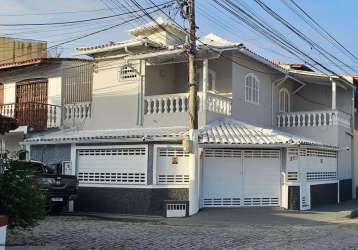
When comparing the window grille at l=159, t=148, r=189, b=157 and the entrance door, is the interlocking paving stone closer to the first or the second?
the window grille at l=159, t=148, r=189, b=157

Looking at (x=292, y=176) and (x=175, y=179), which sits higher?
(x=292, y=176)

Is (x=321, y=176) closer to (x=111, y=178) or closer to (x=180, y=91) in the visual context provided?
(x=180, y=91)

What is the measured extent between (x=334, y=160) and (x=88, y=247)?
51.8ft

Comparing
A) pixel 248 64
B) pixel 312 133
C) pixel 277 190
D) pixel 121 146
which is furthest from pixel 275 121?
pixel 121 146

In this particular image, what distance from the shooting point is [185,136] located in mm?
18844

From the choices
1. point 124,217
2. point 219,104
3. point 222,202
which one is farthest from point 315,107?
point 124,217

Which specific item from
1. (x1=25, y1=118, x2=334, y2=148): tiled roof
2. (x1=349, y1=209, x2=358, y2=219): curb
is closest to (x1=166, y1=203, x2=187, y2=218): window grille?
(x1=25, y1=118, x2=334, y2=148): tiled roof

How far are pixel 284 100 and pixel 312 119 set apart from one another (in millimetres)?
2307

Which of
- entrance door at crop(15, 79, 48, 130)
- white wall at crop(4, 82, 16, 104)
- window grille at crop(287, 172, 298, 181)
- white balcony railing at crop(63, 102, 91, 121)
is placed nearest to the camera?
window grille at crop(287, 172, 298, 181)

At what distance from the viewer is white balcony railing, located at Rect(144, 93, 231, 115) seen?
2100 centimetres

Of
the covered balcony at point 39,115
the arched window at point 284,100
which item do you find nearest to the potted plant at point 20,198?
the covered balcony at point 39,115

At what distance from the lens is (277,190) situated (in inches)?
818

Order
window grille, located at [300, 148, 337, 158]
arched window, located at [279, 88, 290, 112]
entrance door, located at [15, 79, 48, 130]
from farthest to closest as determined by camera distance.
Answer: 1. arched window, located at [279, 88, 290, 112]
2. entrance door, located at [15, 79, 48, 130]
3. window grille, located at [300, 148, 337, 158]

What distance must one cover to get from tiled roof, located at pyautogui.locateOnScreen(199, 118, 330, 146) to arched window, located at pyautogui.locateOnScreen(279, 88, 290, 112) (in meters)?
5.72
